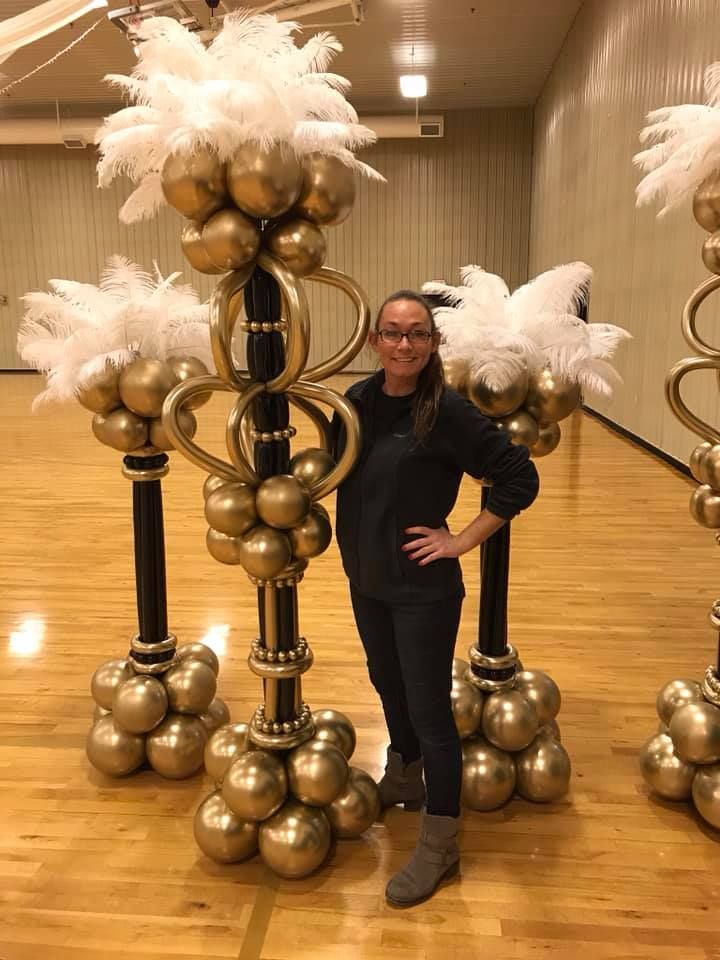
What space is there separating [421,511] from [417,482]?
66 millimetres

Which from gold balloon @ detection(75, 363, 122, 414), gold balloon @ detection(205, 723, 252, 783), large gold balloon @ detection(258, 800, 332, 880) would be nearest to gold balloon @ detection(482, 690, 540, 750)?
large gold balloon @ detection(258, 800, 332, 880)

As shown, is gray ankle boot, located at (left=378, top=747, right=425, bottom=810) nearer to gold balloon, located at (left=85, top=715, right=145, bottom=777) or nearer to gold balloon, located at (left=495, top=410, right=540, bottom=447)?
gold balloon, located at (left=85, top=715, right=145, bottom=777)

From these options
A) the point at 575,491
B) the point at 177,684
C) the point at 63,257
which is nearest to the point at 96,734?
the point at 177,684

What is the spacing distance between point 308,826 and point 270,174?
1.45 m

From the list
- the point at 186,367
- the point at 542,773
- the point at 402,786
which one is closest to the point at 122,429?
the point at 186,367

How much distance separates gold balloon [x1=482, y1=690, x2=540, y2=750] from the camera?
2.12 metres

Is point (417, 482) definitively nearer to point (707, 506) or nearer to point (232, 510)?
point (232, 510)

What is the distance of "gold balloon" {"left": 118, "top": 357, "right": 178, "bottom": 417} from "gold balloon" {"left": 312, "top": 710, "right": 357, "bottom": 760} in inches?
36.2

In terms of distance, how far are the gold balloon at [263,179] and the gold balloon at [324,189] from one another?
4cm

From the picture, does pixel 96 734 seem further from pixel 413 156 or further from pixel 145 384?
pixel 413 156

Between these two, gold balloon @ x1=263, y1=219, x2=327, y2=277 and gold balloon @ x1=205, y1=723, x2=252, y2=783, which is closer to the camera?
gold balloon @ x1=263, y1=219, x2=327, y2=277

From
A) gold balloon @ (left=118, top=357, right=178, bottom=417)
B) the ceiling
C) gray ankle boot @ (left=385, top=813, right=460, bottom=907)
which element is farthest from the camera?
the ceiling

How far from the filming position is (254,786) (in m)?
1.85

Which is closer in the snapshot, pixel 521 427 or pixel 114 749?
pixel 521 427
